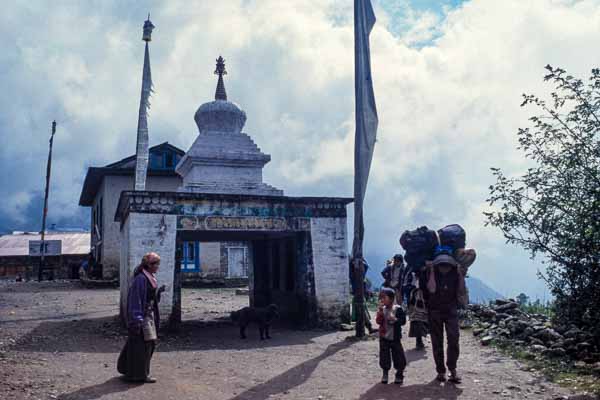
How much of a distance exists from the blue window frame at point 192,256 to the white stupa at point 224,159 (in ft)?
39.0

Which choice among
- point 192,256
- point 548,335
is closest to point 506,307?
point 548,335

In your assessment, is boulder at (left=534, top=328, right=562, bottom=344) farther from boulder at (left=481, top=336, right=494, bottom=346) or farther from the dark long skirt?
the dark long skirt

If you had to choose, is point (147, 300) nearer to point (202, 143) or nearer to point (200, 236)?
point (200, 236)

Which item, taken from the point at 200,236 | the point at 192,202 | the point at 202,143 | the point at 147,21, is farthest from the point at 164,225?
the point at 147,21

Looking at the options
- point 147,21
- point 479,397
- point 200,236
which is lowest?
point 479,397

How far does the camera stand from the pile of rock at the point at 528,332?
10000mm

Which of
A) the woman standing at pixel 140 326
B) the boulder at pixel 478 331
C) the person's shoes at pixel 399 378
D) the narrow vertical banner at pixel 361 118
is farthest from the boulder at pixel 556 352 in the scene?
the woman standing at pixel 140 326

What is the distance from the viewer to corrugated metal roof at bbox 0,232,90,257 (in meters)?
42.4

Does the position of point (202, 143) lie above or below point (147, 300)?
above

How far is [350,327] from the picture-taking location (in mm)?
14109

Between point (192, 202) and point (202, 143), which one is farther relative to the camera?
point (202, 143)

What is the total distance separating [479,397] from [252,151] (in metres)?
10.8

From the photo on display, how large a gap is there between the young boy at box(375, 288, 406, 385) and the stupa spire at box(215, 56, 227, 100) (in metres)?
11.8

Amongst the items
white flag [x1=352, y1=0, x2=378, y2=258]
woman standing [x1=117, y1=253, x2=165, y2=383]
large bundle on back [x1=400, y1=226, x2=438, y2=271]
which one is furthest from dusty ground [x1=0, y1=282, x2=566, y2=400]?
white flag [x1=352, y1=0, x2=378, y2=258]
